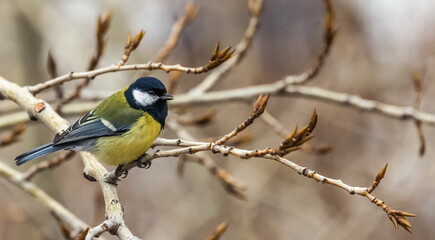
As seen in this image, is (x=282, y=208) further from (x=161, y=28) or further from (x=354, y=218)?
(x=161, y=28)

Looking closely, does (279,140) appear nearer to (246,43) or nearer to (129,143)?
(246,43)

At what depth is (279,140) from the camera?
24.0ft

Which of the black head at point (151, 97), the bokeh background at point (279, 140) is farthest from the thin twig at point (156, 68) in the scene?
the bokeh background at point (279, 140)

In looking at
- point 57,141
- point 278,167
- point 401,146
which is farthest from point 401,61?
point 57,141

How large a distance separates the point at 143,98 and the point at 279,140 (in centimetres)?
408

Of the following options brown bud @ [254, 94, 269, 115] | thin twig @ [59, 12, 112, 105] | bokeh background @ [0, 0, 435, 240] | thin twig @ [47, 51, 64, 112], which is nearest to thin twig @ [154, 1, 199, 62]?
thin twig @ [59, 12, 112, 105]

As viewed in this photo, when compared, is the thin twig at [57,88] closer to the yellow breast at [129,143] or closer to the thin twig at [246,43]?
the yellow breast at [129,143]

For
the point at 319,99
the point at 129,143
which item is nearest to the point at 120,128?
the point at 129,143

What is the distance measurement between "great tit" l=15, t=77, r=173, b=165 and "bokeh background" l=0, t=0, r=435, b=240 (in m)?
2.52

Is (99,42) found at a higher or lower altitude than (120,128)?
higher

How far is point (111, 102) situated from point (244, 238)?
11.4ft

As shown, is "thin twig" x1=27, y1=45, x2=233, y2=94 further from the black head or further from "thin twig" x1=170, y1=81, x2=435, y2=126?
"thin twig" x1=170, y1=81, x2=435, y2=126

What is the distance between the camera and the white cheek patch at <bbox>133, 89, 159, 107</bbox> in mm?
3402

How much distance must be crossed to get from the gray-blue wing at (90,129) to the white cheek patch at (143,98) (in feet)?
0.66
